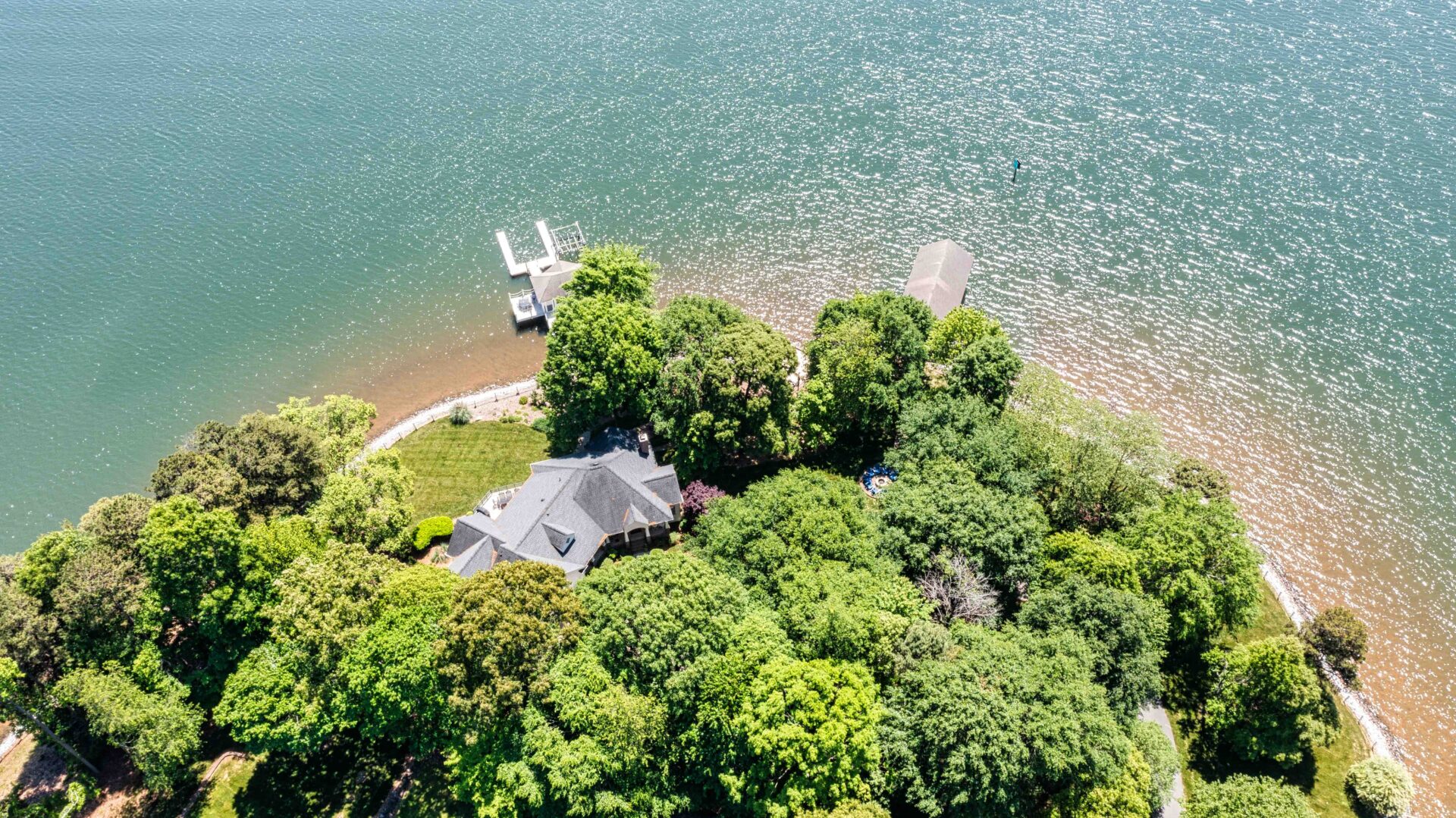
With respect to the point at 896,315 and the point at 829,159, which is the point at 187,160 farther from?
the point at 896,315

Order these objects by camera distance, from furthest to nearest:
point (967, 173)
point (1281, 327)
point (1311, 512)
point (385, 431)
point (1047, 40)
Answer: point (1047, 40)
point (967, 173)
point (1281, 327)
point (385, 431)
point (1311, 512)

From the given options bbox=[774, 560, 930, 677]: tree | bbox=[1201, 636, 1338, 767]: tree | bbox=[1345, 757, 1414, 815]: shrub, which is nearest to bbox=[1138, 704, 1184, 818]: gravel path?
bbox=[1201, 636, 1338, 767]: tree

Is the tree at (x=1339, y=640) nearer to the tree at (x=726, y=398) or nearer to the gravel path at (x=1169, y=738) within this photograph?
the gravel path at (x=1169, y=738)

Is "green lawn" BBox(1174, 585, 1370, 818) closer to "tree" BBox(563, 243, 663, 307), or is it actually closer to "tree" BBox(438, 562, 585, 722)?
"tree" BBox(438, 562, 585, 722)

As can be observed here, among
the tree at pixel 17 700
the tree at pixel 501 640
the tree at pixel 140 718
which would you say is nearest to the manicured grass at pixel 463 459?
the tree at pixel 501 640

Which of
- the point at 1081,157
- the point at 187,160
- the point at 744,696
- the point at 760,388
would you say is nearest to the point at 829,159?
the point at 1081,157

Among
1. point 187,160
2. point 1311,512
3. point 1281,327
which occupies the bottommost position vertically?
point 1311,512
